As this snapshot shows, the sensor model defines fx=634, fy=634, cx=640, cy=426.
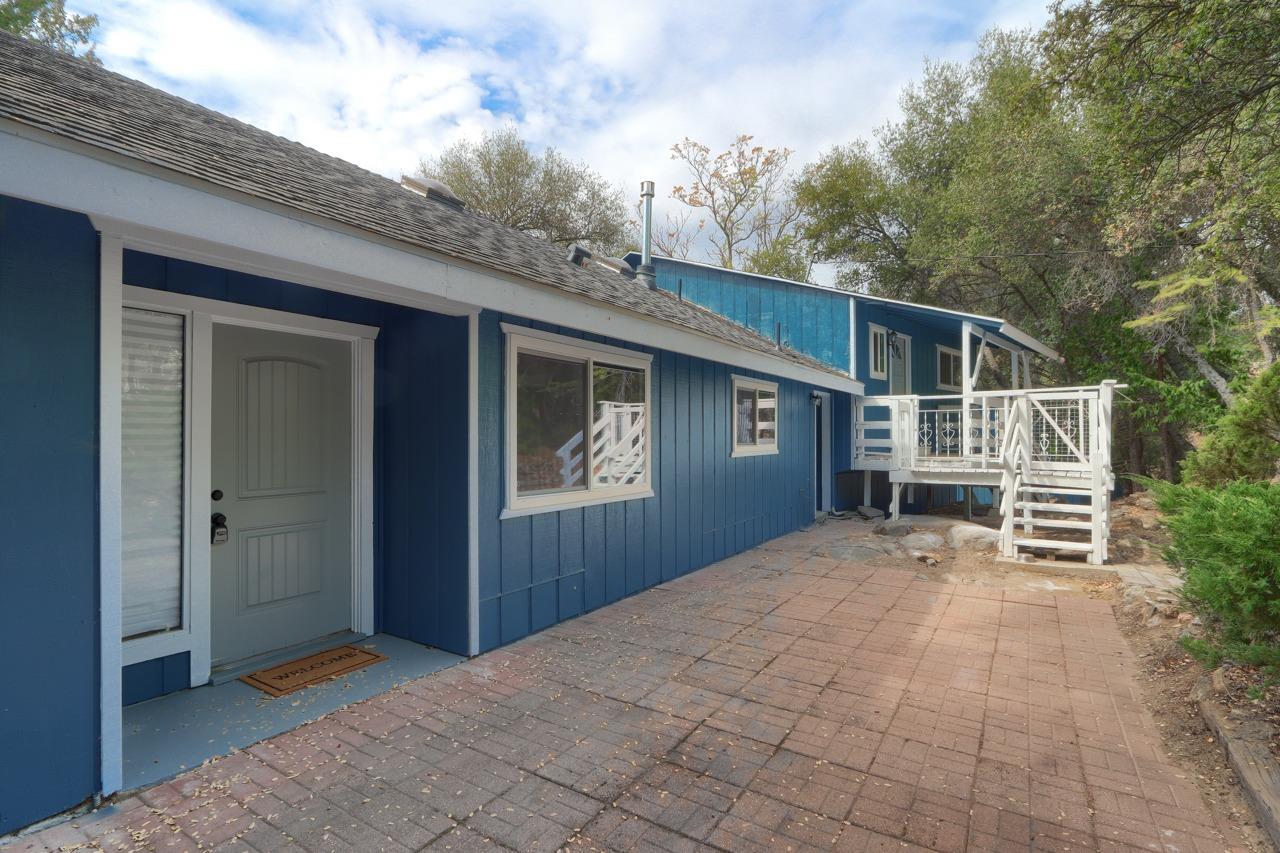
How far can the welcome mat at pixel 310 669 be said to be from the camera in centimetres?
354

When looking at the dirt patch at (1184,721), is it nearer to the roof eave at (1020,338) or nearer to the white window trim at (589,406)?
the white window trim at (589,406)

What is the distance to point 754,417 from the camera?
26.4 feet

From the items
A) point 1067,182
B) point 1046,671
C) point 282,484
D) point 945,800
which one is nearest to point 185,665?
point 282,484

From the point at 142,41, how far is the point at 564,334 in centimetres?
1208

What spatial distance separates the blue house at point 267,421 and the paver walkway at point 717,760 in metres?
0.50

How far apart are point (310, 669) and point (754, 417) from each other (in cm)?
568

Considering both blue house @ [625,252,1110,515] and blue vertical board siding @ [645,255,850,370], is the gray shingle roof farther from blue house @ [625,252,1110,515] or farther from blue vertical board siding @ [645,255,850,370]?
blue vertical board siding @ [645,255,850,370]

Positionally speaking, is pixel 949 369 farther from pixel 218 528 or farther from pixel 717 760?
pixel 218 528

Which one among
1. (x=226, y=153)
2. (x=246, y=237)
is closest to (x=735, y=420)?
(x=226, y=153)

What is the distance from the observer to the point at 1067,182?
483 inches

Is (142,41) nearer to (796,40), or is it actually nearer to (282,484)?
(796,40)

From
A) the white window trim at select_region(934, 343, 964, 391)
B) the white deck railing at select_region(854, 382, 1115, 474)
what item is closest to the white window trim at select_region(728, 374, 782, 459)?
the white deck railing at select_region(854, 382, 1115, 474)

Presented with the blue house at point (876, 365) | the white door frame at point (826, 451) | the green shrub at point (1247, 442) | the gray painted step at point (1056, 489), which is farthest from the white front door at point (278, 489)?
the white door frame at point (826, 451)

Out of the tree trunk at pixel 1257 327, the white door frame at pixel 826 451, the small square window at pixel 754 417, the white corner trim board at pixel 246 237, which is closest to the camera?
the white corner trim board at pixel 246 237
